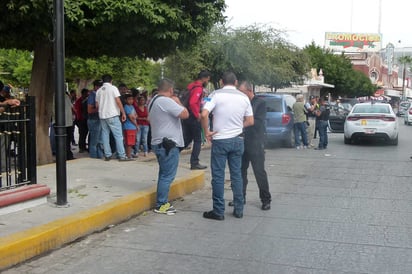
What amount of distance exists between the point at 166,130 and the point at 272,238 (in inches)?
78.5

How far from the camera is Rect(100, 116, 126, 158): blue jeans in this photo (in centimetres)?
1032

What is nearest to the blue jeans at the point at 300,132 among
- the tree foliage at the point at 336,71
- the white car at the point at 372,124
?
the white car at the point at 372,124

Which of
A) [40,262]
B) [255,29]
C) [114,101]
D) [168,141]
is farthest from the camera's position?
[255,29]

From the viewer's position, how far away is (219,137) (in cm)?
665

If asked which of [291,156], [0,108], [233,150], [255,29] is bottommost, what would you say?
[291,156]

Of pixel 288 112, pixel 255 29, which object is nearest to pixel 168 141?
pixel 288 112

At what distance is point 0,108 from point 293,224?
382cm

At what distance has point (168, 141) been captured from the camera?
6852 mm

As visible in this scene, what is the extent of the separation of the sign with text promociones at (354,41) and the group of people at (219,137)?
9622cm

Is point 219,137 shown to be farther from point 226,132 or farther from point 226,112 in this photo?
point 226,112

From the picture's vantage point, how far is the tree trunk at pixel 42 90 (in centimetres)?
1003

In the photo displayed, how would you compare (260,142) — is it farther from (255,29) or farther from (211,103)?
(255,29)

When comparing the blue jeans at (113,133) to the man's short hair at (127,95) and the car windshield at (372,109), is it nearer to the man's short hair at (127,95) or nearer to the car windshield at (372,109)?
the man's short hair at (127,95)

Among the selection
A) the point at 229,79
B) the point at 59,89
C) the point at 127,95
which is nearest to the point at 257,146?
the point at 229,79
